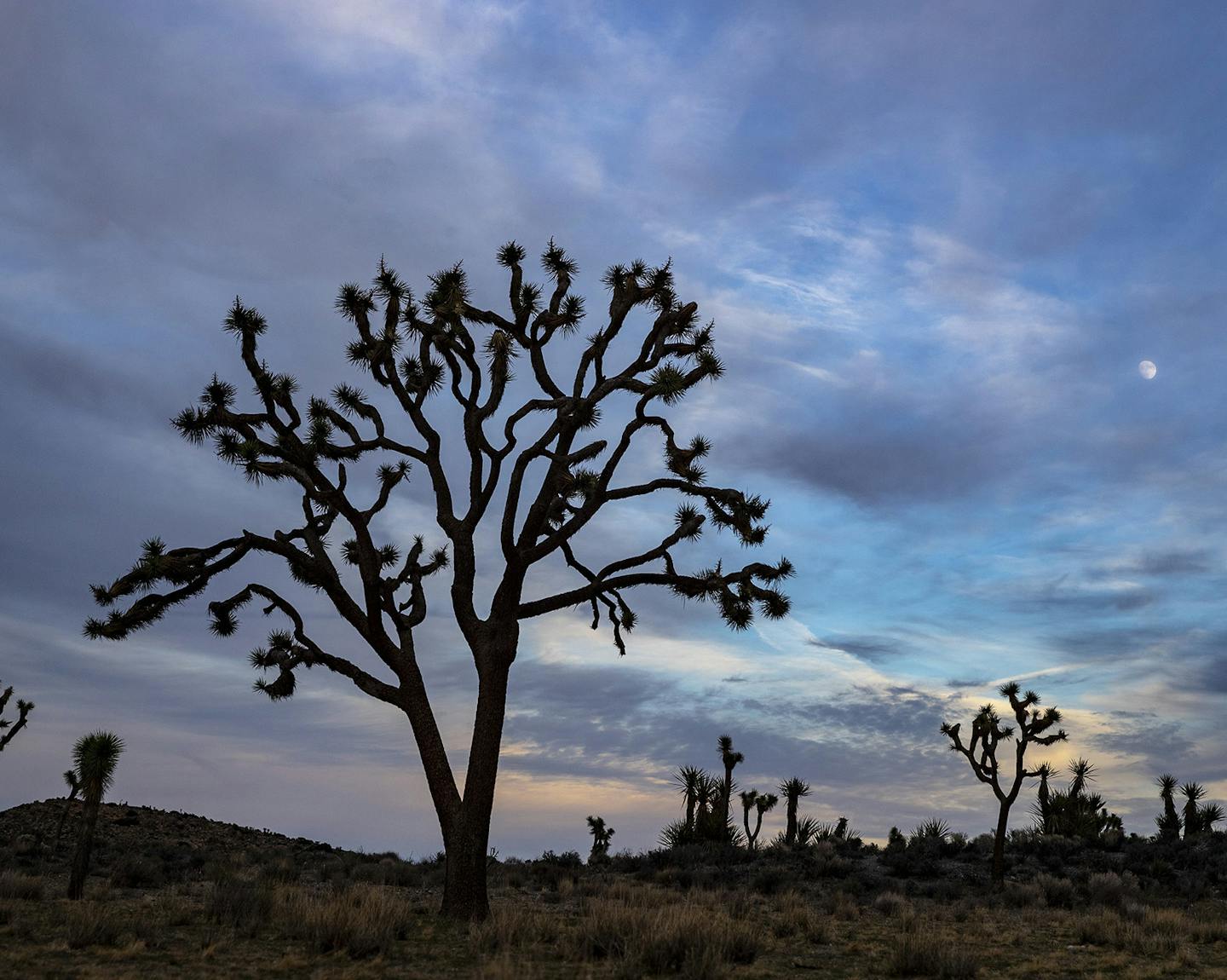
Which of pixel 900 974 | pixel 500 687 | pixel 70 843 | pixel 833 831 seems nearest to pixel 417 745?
pixel 500 687

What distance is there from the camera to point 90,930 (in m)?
12.5

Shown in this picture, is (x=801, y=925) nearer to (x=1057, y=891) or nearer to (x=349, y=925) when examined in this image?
(x=349, y=925)

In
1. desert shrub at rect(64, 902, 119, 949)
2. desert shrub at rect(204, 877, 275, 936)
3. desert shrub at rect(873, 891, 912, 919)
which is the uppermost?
desert shrub at rect(873, 891, 912, 919)

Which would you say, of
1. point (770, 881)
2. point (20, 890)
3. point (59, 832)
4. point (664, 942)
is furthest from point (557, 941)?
point (59, 832)

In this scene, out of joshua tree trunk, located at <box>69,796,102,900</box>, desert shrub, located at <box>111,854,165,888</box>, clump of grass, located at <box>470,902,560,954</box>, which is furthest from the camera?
desert shrub, located at <box>111,854,165,888</box>

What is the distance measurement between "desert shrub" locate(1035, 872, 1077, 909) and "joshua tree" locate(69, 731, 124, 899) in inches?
780

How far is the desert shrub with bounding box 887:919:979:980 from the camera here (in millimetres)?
12406

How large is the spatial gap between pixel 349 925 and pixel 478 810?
4.18 metres

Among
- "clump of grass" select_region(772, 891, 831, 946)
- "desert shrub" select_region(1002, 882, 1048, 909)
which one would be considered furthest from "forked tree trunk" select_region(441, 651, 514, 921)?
"desert shrub" select_region(1002, 882, 1048, 909)

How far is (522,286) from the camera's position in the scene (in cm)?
1931

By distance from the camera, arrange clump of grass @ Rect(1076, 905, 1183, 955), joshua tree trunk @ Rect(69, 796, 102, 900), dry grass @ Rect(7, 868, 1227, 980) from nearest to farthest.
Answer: dry grass @ Rect(7, 868, 1227, 980) → clump of grass @ Rect(1076, 905, 1183, 955) → joshua tree trunk @ Rect(69, 796, 102, 900)

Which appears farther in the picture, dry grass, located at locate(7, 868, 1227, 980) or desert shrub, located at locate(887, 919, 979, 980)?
desert shrub, located at locate(887, 919, 979, 980)

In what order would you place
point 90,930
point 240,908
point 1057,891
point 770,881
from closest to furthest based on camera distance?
1. point 90,930
2. point 240,908
3. point 1057,891
4. point 770,881

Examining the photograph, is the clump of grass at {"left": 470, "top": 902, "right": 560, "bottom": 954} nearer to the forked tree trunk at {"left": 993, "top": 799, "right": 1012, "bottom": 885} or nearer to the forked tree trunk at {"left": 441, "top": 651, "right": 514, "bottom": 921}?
the forked tree trunk at {"left": 441, "top": 651, "right": 514, "bottom": 921}
